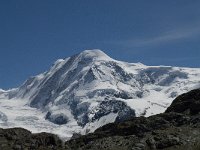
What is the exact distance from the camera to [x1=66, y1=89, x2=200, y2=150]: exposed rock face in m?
88.9

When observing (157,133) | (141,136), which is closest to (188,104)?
(141,136)

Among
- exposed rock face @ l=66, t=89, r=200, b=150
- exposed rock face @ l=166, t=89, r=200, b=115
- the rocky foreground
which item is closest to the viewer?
exposed rock face @ l=66, t=89, r=200, b=150

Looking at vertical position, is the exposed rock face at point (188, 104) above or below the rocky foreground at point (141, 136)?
above

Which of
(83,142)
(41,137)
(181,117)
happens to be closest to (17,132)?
(41,137)

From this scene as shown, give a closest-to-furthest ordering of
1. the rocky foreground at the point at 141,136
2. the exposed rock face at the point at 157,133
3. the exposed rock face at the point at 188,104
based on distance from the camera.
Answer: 1. the exposed rock face at the point at 157,133
2. the rocky foreground at the point at 141,136
3. the exposed rock face at the point at 188,104

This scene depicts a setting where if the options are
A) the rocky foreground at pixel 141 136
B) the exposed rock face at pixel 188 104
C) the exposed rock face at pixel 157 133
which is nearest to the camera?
the exposed rock face at pixel 157 133

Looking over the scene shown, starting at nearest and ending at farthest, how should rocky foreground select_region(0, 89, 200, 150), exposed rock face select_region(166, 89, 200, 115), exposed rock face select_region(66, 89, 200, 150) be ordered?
exposed rock face select_region(66, 89, 200, 150) → rocky foreground select_region(0, 89, 200, 150) → exposed rock face select_region(166, 89, 200, 115)

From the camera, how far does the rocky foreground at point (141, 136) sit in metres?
89.3

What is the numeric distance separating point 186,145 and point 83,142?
94.9ft

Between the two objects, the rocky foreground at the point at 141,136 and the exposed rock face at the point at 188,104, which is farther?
the exposed rock face at the point at 188,104

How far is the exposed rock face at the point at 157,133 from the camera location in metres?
88.9

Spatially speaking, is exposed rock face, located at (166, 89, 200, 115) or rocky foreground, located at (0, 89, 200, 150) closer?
rocky foreground, located at (0, 89, 200, 150)

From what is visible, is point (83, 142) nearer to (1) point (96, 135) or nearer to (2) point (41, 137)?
(1) point (96, 135)

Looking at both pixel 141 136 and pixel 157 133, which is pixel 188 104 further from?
pixel 157 133
